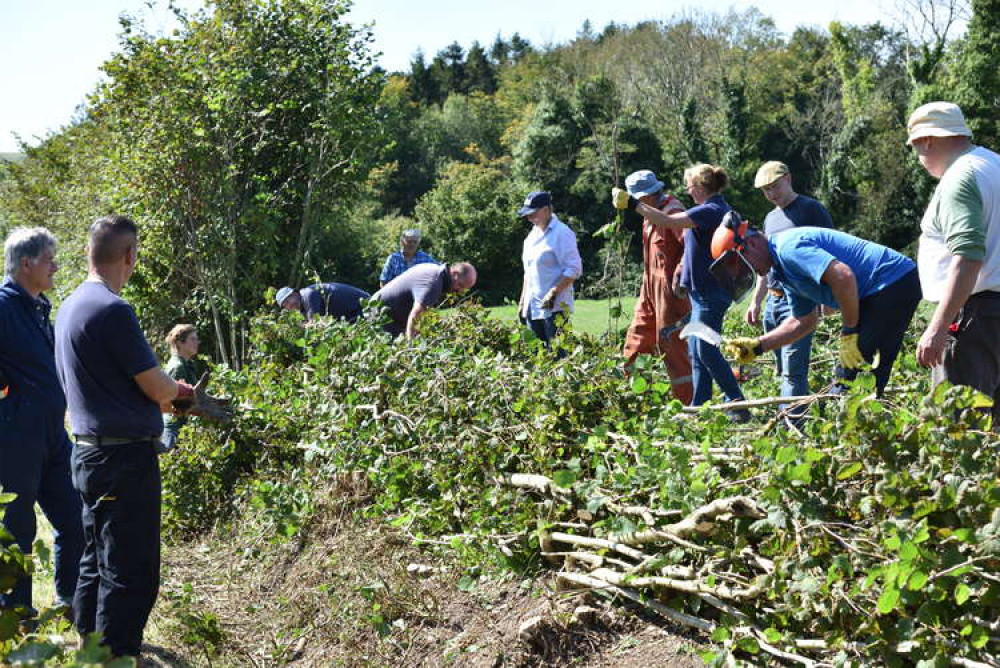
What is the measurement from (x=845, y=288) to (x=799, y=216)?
191cm

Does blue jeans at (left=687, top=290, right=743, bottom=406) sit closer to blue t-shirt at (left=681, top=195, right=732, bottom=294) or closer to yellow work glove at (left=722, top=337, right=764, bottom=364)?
blue t-shirt at (left=681, top=195, right=732, bottom=294)

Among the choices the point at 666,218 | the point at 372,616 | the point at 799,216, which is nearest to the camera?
the point at 372,616

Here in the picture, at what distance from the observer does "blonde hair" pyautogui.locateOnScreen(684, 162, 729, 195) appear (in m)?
6.71

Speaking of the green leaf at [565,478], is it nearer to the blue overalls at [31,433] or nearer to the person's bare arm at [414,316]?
the blue overalls at [31,433]

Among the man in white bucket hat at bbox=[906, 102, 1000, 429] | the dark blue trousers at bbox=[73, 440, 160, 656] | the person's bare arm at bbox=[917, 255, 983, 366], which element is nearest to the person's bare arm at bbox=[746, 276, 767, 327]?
the man in white bucket hat at bbox=[906, 102, 1000, 429]

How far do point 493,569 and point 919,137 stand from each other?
2.60m

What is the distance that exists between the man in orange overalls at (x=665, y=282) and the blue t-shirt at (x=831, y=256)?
2.26 m

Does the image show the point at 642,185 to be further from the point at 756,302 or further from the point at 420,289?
the point at 420,289

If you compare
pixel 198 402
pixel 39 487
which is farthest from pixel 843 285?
pixel 39 487

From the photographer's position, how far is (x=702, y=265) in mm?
6656

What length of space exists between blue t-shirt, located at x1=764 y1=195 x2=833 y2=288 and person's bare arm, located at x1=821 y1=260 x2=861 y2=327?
5.71 ft

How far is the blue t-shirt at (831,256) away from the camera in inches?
185

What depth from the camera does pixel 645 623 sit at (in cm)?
353

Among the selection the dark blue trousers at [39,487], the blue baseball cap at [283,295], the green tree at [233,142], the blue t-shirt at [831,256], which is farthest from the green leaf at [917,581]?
the green tree at [233,142]
